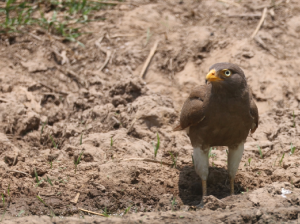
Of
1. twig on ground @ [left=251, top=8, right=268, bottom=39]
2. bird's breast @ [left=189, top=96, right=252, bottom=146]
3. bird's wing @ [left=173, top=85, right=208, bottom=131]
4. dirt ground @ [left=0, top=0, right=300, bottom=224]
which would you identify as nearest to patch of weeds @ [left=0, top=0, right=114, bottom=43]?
dirt ground @ [left=0, top=0, right=300, bottom=224]

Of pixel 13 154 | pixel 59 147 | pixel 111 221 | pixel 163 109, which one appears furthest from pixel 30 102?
pixel 111 221

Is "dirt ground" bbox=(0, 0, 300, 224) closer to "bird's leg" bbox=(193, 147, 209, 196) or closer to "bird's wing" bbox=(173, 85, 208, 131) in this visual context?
"bird's leg" bbox=(193, 147, 209, 196)

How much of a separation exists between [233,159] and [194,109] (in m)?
0.85

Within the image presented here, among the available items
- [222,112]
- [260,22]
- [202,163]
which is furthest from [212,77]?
[260,22]

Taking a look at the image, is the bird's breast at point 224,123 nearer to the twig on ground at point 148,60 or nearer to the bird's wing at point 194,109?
the bird's wing at point 194,109

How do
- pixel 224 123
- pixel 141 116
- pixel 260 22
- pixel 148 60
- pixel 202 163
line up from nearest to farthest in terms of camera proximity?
pixel 224 123
pixel 202 163
pixel 141 116
pixel 148 60
pixel 260 22

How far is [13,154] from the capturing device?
5.69 meters

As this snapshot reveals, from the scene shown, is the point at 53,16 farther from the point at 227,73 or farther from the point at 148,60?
the point at 227,73

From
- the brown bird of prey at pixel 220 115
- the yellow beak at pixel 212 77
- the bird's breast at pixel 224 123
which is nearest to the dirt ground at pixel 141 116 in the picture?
the brown bird of prey at pixel 220 115

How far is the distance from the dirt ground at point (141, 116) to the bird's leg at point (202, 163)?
0.33 m

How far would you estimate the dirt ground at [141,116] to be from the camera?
499 centimetres

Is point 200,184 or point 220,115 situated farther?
point 200,184

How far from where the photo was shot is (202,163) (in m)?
5.44

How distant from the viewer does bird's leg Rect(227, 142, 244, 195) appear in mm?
5426
